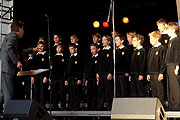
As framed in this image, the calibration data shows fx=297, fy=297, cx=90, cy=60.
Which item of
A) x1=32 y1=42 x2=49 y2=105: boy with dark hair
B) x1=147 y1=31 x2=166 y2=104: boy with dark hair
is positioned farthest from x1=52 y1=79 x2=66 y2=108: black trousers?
x1=147 y1=31 x2=166 y2=104: boy with dark hair

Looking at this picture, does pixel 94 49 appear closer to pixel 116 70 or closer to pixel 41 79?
pixel 116 70

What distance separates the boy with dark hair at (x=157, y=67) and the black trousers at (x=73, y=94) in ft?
4.79

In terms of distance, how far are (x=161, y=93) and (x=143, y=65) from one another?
0.67 meters

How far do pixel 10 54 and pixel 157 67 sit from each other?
2.25 metres

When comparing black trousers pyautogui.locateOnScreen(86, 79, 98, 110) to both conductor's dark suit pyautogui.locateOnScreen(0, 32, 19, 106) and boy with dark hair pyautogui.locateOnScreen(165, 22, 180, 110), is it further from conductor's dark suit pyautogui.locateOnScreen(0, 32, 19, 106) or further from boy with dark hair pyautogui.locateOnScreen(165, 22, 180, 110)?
conductor's dark suit pyautogui.locateOnScreen(0, 32, 19, 106)

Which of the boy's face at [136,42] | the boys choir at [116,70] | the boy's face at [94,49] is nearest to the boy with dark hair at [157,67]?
the boys choir at [116,70]

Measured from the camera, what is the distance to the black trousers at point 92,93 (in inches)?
214

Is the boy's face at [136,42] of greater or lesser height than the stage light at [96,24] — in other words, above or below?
below

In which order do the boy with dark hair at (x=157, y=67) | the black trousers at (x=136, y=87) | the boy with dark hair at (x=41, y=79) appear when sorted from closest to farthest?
1. the boy with dark hair at (x=157, y=67)
2. the black trousers at (x=136, y=87)
3. the boy with dark hair at (x=41, y=79)

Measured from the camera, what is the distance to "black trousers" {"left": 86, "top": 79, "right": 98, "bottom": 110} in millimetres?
5437

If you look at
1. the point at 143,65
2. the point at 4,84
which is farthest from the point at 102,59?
the point at 4,84

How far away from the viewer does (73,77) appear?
553 cm

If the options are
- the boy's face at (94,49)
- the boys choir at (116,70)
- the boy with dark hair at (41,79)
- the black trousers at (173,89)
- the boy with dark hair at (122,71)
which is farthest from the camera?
the boy with dark hair at (41,79)

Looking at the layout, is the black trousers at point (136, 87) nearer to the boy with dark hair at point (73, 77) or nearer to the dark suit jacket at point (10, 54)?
the boy with dark hair at point (73, 77)
